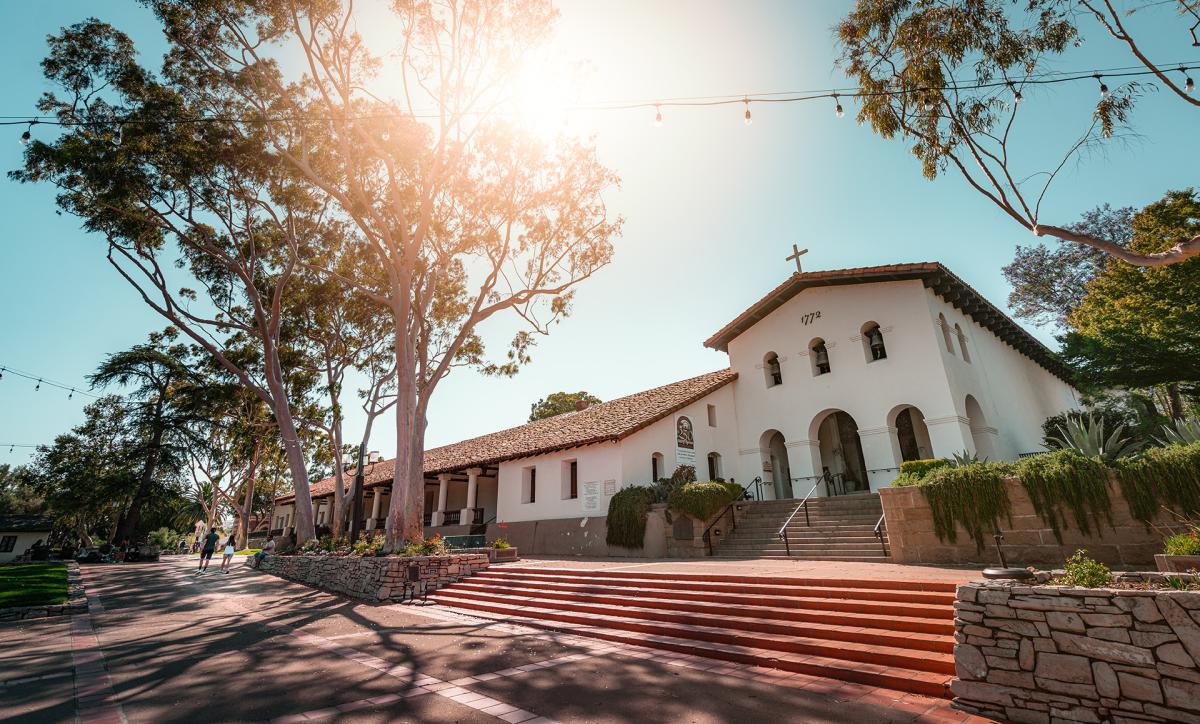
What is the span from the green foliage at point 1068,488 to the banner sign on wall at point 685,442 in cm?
1015

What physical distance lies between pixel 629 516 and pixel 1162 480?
451 inches

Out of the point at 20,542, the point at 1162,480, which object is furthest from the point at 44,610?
the point at 20,542

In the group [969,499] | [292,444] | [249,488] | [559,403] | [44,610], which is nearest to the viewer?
[969,499]

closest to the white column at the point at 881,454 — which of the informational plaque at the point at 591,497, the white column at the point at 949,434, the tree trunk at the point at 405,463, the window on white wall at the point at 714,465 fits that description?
the white column at the point at 949,434

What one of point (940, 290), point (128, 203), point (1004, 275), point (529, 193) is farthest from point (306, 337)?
point (1004, 275)

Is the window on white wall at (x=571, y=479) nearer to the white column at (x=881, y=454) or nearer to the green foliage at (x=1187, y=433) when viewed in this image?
the white column at (x=881, y=454)

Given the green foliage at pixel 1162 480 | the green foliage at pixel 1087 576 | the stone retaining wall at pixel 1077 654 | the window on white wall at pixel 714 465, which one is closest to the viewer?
the stone retaining wall at pixel 1077 654

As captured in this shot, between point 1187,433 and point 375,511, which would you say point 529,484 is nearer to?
point 375,511

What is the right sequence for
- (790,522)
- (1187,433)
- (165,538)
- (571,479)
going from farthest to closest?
(165,538) < (571,479) < (790,522) < (1187,433)

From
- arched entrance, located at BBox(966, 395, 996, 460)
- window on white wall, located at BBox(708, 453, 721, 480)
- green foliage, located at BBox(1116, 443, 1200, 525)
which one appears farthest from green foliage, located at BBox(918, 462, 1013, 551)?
window on white wall, located at BBox(708, 453, 721, 480)

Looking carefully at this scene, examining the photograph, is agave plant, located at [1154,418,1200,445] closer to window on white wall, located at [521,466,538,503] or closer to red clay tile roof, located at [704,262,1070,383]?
red clay tile roof, located at [704,262,1070,383]

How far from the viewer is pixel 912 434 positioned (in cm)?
1702

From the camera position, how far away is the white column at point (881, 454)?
1516 cm

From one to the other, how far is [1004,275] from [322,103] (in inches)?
1382
